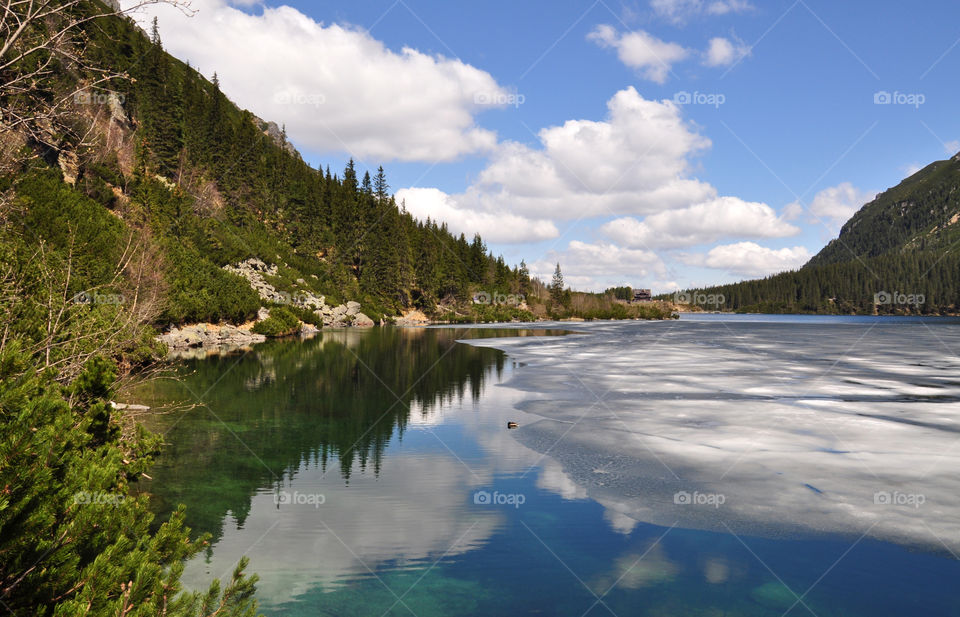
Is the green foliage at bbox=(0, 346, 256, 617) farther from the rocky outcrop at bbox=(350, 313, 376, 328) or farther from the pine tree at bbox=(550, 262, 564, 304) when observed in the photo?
the pine tree at bbox=(550, 262, 564, 304)

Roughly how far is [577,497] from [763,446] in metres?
6.71

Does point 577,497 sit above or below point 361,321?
below

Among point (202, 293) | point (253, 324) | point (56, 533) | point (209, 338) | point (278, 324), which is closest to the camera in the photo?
point (56, 533)

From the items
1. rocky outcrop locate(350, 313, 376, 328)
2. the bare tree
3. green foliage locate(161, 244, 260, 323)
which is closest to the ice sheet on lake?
the bare tree

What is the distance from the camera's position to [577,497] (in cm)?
1151

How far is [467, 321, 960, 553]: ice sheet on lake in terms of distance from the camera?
34.1 ft

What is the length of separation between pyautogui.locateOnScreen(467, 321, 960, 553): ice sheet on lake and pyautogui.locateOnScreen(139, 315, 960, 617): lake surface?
0.08 m

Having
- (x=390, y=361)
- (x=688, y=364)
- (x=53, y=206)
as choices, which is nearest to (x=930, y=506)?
(x=688, y=364)

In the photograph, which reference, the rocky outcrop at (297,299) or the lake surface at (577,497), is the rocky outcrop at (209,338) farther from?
the lake surface at (577,497)

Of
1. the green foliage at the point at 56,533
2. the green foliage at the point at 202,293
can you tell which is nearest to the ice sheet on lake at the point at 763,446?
the green foliage at the point at 56,533

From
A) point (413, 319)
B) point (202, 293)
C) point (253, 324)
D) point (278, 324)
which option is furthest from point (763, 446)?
point (413, 319)

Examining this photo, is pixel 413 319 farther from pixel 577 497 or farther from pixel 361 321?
pixel 577 497

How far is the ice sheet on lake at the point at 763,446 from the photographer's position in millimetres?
10383

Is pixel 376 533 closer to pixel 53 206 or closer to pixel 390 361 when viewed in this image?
pixel 390 361
